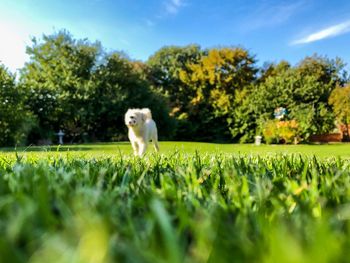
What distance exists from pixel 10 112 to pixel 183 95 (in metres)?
22.0

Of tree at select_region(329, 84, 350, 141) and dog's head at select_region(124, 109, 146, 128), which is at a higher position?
tree at select_region(329, 84, 350, 141)

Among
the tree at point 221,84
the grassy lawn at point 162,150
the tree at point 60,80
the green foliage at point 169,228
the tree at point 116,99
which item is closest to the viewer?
the green foliage at point 169,228

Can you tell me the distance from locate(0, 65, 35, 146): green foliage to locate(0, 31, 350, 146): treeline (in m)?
0.33

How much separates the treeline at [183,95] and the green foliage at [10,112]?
329mm

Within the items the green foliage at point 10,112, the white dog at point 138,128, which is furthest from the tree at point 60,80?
the white dog at point 138,128

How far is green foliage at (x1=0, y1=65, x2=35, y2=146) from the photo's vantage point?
15688 mm

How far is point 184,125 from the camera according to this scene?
32.8 m

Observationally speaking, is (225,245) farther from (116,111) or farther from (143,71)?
(143,71)

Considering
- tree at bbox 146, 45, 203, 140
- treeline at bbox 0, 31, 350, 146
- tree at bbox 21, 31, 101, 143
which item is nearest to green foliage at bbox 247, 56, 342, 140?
treeline at bbox 0, 31, 350, 146

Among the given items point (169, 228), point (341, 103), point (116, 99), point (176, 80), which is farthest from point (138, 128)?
point (176, 80)

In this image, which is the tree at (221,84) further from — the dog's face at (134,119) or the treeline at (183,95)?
the dog's face at (134,119)

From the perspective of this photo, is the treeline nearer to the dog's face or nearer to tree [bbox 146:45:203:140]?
tree [bbox 146:45:203:140]

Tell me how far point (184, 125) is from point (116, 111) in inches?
326

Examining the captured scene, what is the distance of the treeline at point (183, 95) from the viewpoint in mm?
24734
